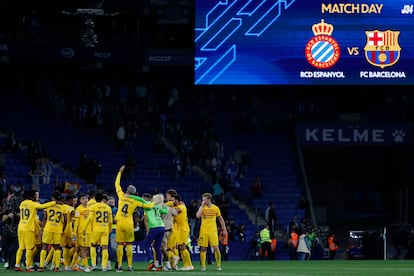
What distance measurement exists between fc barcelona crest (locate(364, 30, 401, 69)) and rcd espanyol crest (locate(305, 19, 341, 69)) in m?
1.10

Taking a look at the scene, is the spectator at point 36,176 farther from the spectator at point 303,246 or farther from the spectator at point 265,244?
the spectator at point 303,246

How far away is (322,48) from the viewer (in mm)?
44969

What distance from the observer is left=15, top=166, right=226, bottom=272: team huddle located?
30641 mm

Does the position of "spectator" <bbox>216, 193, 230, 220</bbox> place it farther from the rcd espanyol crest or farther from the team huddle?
the team huddle

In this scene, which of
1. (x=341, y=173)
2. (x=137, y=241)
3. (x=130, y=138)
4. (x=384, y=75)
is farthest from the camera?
(x=341, y=173)

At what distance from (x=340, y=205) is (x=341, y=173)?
57.3 inches

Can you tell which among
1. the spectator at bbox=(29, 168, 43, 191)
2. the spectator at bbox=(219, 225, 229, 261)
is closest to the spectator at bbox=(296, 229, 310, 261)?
the spectator at bbox=(219, 225, 229, 261)

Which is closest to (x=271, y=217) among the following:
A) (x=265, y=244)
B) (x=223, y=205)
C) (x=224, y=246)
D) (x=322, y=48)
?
(x=223, y=205)

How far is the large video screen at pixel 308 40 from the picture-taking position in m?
45.0

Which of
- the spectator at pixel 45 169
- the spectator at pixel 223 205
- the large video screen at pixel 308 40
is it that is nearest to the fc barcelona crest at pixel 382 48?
the large video screen at pixel 308 40

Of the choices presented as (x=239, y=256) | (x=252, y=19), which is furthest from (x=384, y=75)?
(x=239, y=256)

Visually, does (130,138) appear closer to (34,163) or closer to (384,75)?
(34,163)

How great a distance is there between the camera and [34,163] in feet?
149

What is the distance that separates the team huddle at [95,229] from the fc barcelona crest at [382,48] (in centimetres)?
1441
